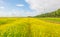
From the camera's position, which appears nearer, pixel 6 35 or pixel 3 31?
pixel 6 35

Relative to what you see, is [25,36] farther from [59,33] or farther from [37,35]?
[59,33]

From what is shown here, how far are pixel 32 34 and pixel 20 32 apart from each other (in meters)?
0.53

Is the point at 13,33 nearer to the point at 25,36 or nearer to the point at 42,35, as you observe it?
the point at 25,36

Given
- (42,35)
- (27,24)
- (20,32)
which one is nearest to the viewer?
(42,35)

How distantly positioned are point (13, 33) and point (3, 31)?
66 cm

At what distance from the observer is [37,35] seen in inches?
253

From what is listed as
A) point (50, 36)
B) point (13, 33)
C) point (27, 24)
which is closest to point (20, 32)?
point (13, 33)

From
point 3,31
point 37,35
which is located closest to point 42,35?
point 37,35

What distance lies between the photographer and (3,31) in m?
7.18

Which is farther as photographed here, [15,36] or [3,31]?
[3,31]

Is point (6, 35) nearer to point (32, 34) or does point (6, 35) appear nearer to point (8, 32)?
point (8, 32)

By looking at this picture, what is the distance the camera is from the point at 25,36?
21.6 feet

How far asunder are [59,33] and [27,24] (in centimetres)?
358

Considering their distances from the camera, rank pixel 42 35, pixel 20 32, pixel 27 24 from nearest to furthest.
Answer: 1. pixel 42 35
2. pixel 20 32
3. pixel 27 24
